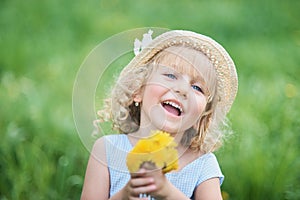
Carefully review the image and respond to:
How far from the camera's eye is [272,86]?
4.30m

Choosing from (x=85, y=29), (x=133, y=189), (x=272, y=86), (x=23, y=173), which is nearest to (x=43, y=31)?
(x=85, y=29)

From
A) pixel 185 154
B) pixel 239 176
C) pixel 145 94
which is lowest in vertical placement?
pixel 239 176

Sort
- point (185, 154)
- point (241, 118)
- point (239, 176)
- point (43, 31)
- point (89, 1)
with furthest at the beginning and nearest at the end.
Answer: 1. point (89, 1)
2. point (43, 31)
3. point (241, 118)
4. point (239, 176)
5. point (185, 154)

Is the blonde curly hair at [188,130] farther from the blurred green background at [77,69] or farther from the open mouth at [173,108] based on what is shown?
the blurred green background at [77,69]

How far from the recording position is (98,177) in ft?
8.15

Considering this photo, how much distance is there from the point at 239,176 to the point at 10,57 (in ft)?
7.01

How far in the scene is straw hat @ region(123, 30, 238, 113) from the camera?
2416 millimetres

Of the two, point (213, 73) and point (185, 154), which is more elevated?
point (213, 73)

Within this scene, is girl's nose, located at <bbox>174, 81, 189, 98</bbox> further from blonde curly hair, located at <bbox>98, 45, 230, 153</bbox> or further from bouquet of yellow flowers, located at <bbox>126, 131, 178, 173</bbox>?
bouquet of yellow flowers, located at <bbox>126, 131, 178, 173</bbox>

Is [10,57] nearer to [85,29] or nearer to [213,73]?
[85,29]

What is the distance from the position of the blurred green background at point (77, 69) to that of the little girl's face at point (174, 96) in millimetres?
1068

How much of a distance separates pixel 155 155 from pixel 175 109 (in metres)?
0.23

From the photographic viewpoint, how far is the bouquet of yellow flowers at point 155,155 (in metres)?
2.07

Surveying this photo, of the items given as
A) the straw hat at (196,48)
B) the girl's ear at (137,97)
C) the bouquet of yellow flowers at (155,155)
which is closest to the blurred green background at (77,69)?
the straw hat at (196,48)
